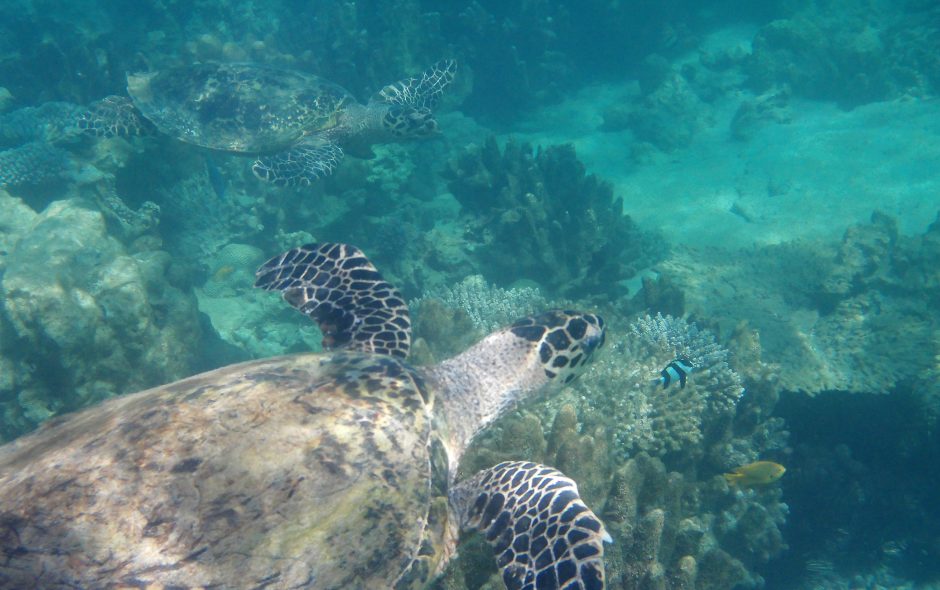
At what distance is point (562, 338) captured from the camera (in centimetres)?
389

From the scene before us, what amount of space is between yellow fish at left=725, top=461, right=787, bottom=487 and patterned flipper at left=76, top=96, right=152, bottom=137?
1050 centimetres

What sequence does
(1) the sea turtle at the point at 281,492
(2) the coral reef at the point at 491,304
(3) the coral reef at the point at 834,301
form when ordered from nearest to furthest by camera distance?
(1) the sea turtle at the point at 281,492 < (2) the coral reef at the point at 491,304 < (3) the coral reef at the point at 834,301

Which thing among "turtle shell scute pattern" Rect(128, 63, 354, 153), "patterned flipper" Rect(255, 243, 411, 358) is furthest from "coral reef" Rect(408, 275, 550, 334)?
"turtle shell scute pattern" Rect(128, 63, 354, 153)

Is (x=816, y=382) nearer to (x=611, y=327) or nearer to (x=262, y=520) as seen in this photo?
(x=611, y=327)

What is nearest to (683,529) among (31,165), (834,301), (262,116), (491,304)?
(491,304)

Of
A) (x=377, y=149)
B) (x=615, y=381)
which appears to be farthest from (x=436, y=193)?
(x=615, y=381)

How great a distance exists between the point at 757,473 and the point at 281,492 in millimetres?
4491

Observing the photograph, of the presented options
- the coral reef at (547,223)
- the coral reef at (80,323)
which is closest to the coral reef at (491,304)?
the coral reef at (547,223)

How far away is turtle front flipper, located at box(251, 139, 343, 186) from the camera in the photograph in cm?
806

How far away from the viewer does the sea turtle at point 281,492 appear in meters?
2.21

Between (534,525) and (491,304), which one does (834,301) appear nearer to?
(491,304)

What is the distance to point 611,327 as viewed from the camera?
6.62 meters

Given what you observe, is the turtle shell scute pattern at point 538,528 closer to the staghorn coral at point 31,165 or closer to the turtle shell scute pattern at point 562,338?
the turtle shell scute pattern at point 562,338

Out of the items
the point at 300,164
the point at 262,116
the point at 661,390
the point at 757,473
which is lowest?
the point at 757,473
